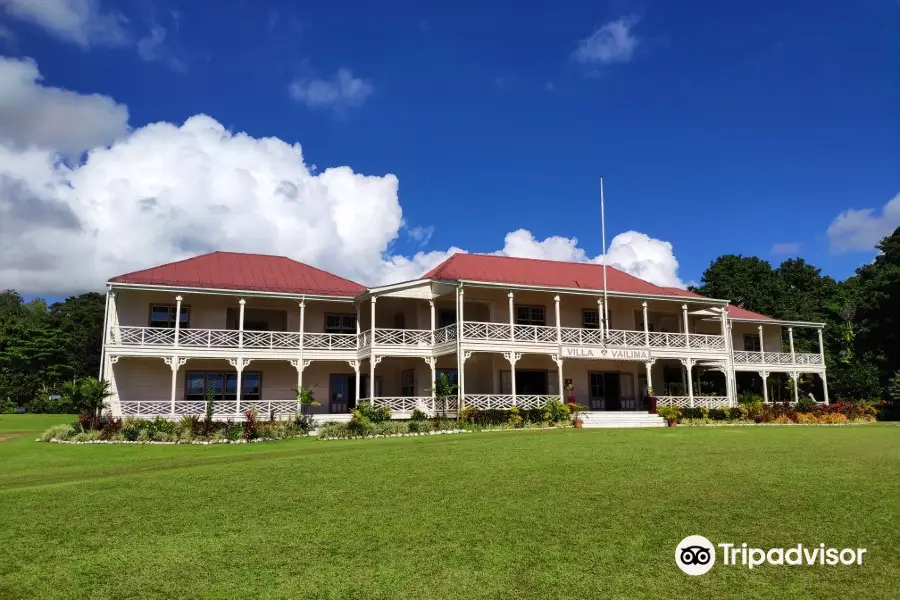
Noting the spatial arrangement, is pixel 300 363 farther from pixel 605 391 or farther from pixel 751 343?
pixel 751 343

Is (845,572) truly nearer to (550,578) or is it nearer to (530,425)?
(550,578)

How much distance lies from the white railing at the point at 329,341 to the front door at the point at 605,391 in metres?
10.8

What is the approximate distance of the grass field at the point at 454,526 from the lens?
541 centimetres

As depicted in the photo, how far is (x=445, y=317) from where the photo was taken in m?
29.0

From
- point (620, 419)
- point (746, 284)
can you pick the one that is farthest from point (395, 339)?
point (746, 284)

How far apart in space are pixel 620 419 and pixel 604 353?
310 cm

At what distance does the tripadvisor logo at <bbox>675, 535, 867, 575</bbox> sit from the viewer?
570cm

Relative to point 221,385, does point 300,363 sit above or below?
above

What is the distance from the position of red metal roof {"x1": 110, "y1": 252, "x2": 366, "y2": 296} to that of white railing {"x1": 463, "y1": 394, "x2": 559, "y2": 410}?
7488 mm

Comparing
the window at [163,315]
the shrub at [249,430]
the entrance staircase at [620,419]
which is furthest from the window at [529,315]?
the window at [163,315]

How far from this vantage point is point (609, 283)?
3120cm

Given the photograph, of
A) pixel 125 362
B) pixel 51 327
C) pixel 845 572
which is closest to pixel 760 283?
pixel 125 362

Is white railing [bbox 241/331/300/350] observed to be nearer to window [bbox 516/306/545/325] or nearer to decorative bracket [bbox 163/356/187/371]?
decorative bracket [bbox 163/356/187/371]

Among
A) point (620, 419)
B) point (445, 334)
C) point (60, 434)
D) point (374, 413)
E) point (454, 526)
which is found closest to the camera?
point (454, 526)
